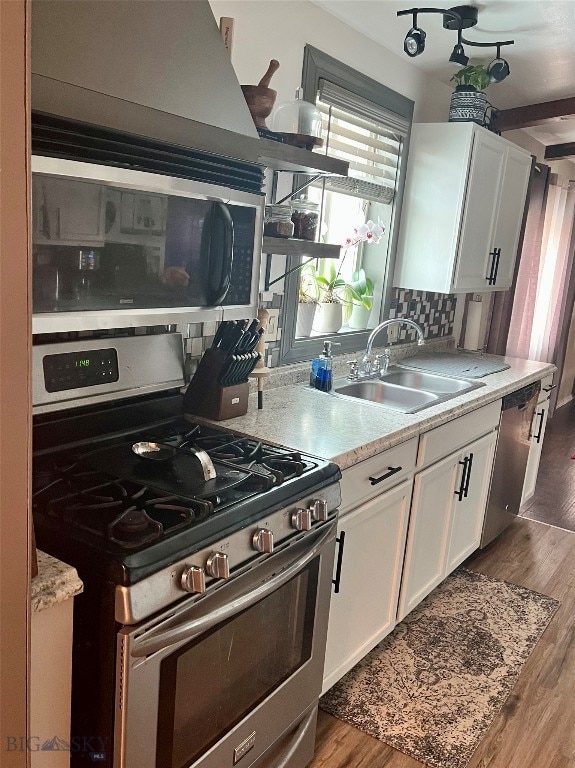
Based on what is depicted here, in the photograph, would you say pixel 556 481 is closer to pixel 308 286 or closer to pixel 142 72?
pixel 308 286

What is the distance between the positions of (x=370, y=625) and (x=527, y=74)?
108 inches

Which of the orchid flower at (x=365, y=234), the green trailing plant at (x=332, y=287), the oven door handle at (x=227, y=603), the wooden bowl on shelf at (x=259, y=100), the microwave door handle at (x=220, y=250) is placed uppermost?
the wooden bowl on shelf at (x=259, y=100)

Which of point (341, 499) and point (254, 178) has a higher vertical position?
point (254, 178)

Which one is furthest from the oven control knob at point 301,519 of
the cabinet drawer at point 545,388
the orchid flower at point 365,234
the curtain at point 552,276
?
the curtain at point 552,276

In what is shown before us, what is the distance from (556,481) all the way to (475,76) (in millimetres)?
2791

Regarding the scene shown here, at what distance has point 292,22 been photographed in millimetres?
2402

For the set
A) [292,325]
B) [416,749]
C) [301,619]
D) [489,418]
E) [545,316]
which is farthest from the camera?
[545,316]

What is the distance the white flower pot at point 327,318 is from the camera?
9.84ft

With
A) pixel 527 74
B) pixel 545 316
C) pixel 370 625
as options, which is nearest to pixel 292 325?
pixel 370 625

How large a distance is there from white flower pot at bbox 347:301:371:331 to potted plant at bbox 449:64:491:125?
3.32 feet

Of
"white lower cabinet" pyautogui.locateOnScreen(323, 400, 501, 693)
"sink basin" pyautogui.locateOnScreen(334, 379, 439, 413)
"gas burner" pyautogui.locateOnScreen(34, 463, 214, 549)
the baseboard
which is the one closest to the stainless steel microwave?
"gas burner" pyautogui.locateOnScreen(34, 463, 214, 549)

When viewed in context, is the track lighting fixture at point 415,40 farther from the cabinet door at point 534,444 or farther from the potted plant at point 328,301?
the cabinet door at point 534,444

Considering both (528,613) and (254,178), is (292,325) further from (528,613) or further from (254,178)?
(528,613)

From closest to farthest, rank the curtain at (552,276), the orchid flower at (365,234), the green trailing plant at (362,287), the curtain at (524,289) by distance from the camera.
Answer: the orchid flower at (365,234) < the green trailing plant at (362,287) < the curtain at (524,289) < the curtain at (552,276)
